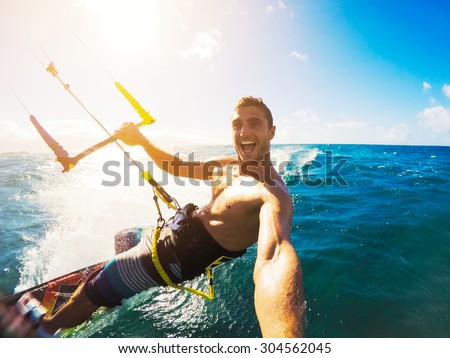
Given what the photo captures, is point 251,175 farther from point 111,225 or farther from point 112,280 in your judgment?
point 111,225

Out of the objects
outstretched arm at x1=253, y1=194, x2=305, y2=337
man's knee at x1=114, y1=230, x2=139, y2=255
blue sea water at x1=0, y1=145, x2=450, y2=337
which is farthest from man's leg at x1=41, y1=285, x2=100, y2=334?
outstretched arm at x1=253, y1=194, x2=305, y2=337

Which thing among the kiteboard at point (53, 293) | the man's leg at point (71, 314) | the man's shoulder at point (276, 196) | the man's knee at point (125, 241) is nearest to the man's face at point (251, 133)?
the man's shoulder at point (276, 196)

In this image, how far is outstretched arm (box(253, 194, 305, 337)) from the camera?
4.90ft

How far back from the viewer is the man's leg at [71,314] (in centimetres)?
324

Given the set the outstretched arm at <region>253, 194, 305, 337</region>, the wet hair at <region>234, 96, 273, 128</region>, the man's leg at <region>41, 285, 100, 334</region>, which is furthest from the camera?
the wet hair at <region>234, 96, 273, 128</region>

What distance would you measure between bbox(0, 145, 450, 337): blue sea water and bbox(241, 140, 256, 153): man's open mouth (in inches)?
119

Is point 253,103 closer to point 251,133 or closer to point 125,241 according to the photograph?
point 251,133

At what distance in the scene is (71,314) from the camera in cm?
328

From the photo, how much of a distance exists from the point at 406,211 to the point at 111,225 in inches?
436

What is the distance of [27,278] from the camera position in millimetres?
5902

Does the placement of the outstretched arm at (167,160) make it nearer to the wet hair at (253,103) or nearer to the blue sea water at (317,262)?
the wet hair at (253,103)

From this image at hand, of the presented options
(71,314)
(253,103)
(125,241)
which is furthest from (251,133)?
(125,241)

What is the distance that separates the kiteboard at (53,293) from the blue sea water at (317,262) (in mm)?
572

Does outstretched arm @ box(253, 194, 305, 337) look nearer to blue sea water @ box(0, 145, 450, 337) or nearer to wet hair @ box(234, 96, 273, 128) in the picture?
wet hair @ box(234, 96, 273, 128)
